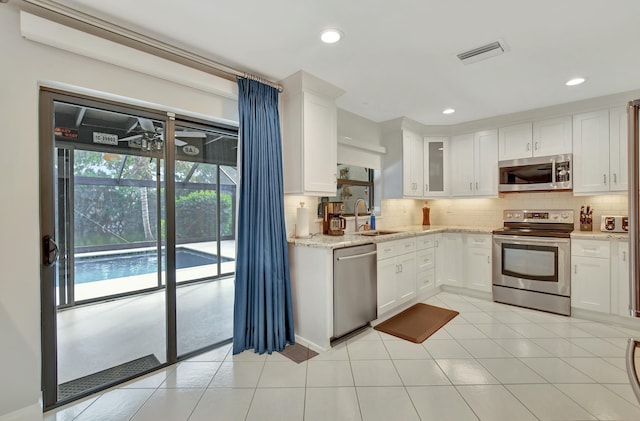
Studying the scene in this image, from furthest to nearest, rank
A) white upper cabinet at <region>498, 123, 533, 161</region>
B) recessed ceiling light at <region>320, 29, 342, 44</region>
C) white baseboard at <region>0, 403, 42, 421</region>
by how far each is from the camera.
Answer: white upper cabinet at <region>498, 123, 533, 161</region> < recessed ceiling light at <region>320, 29, 342, 44</region> < white baseboard at <region>0, 403, 42, 421</region>

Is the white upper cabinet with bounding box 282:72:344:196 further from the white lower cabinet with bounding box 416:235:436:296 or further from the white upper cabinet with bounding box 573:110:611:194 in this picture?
the white upper cabinet with bounding box 573:110:611:194

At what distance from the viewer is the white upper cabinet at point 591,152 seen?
3359 millimetres

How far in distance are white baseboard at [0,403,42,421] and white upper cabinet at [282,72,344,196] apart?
235 centimetres

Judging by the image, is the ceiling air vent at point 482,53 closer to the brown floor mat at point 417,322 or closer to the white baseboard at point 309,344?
the brown floor mat at point 417,322

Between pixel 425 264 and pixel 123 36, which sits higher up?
pixel 123 36

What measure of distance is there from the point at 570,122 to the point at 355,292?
3533 millimetres

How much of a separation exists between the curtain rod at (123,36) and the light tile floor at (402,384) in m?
2.53

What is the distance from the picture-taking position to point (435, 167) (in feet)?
15.0

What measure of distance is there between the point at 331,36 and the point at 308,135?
0.92m

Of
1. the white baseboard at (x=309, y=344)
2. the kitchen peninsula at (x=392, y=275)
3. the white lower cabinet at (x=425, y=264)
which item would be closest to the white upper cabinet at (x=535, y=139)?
the kitchen peninsula at (x=392, y=275)

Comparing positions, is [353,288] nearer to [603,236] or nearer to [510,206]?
[603,236]

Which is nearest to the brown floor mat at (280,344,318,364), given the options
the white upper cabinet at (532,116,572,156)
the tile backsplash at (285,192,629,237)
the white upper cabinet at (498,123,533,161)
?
the tile backsplash at (285,192,629,237)

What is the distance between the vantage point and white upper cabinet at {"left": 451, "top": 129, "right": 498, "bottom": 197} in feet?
13.6

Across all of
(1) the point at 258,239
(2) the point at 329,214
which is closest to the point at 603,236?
(2) the point at 329,214
